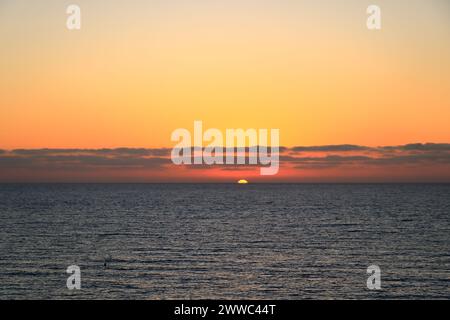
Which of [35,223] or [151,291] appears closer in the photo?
[151,291]

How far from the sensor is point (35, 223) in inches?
3627

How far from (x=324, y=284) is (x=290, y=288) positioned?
3.05 meters

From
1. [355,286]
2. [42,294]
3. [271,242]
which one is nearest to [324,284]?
[355,286]

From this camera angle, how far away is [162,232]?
3150 inches

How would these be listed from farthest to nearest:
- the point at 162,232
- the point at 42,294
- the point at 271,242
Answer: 1. the point at 162,232
2. the point at 271,242
3. the point at 42,294

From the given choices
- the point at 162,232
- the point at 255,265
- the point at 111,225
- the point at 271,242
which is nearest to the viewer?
the point at 255,265

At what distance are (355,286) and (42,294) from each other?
23.4m

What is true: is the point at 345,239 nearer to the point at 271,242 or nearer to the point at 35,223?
the point at 271,242
